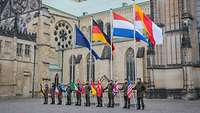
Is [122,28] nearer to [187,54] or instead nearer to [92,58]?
[187,54]

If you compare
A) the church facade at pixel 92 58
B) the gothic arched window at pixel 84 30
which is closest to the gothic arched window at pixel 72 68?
the church facade at pixel 92 58

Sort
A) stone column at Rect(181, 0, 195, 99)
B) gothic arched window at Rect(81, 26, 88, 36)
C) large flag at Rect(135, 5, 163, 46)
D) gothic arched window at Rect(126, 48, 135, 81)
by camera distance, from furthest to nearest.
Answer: gothic arched window at Rect(81, 26, 88, 36)
gothic arched window at Rect(126, 48, 135, 81)
stone column at Rect(181, 0, 195, 99)
large flag at Rect(135, 5, 163, 46)

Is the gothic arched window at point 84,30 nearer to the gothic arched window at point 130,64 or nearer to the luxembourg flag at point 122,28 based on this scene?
the gothic arched window at point 130,64

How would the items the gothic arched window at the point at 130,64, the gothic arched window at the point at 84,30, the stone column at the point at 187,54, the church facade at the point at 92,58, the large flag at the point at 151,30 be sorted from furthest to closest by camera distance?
1. the gothic arched window at the point at 84,30
2. the gothic arched window at the point at 130,64
3. the church facade at the point at 92,58
4. the stone column at the point at 187,54
5. the large flag at the point at 151,30

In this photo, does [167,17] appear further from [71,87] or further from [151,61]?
[71,87]

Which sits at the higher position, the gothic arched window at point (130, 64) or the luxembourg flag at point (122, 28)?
the luxembourg flag at point (122, 28)

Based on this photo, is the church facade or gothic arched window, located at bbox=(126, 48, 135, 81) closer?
the church facade

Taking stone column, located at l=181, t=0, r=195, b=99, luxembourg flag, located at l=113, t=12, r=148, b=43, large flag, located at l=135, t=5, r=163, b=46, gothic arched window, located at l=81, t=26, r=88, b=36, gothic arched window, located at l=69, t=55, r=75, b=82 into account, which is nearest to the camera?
large flag, located at l=135, t=5, r=163, b=46

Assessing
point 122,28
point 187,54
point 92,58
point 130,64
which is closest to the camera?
point 122,28

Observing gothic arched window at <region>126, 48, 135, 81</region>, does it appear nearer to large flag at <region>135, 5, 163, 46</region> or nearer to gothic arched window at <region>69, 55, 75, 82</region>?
gothic arched window at <region>69, 55, 75, 82</region>

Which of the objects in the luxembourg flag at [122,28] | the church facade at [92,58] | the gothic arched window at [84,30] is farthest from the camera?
the gothic arched window at [84,30]

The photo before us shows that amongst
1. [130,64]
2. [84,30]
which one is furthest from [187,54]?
[84,30]

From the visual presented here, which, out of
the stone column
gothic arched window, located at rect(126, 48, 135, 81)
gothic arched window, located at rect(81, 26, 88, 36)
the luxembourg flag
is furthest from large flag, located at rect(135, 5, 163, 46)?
gothic arched window, located at rect(81, 26, 88, 36)

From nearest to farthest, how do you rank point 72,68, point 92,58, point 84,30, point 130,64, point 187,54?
point 187,54 → point 130,64 → point 92,58 → point 72,68 → point 84,30
